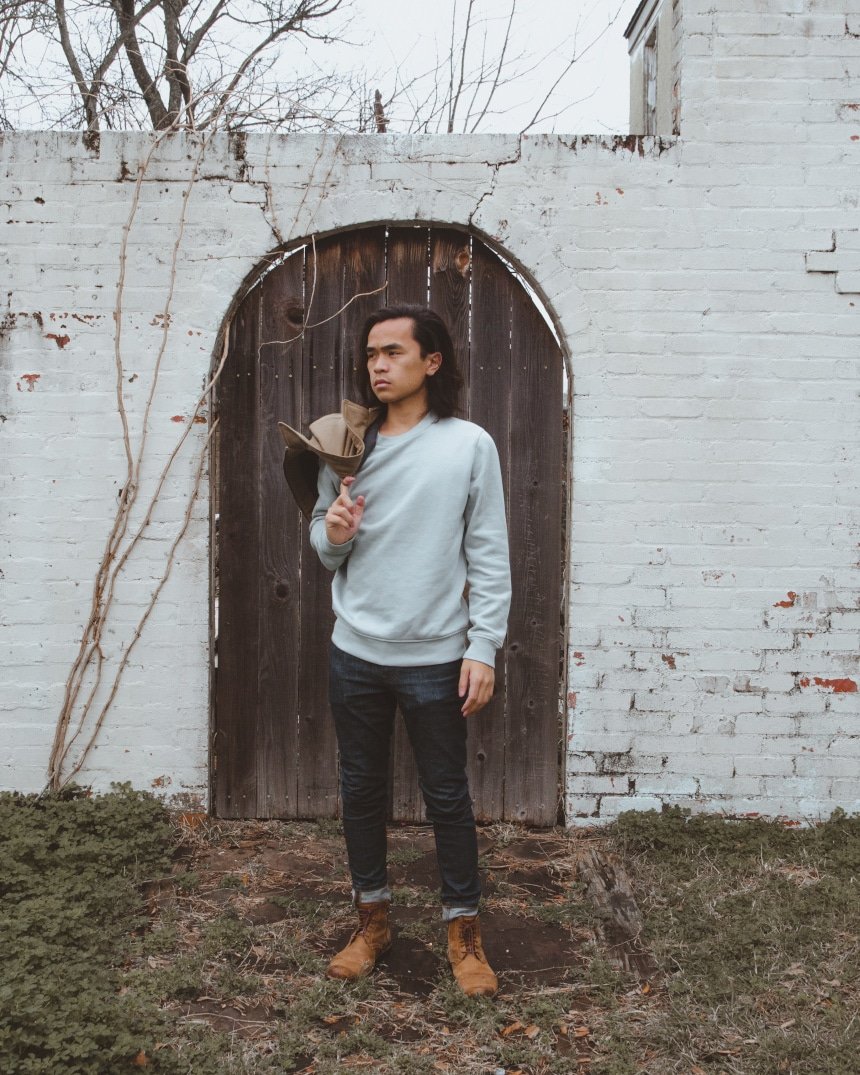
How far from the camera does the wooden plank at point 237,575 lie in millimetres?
3441

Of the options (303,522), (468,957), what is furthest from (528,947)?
(303,522)

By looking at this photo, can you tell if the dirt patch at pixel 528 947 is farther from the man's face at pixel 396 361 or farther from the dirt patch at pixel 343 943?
the man's face at pixel 396 361

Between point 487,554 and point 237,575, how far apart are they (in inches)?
55.7

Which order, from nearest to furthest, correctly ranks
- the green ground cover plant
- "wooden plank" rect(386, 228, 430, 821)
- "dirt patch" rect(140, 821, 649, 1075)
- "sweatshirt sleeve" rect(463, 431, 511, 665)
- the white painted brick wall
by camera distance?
the green ground cover plant, "dirt patch" rect(140, 821, 649, 1075), "sweatshirt sleeve" rect(463, 431, 511, 665), the white painted brick wall, "wooden plank" rect(386, 228, 430, 821)

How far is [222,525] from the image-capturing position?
3.46m

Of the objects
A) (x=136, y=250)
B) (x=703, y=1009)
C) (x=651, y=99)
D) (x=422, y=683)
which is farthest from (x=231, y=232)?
(x=703, y=1009)

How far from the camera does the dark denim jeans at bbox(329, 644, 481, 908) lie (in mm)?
2352

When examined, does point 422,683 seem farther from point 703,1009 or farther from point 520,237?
point 520,237

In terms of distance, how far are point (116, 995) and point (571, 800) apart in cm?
175

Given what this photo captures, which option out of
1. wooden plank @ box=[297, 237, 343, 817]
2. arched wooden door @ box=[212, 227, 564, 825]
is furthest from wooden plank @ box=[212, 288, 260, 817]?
wooden plank @ box=[297, 237, 343, 817]

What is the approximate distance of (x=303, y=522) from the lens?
11.3 ft

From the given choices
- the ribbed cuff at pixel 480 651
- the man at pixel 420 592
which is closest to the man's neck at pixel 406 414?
the man at pixel 420 592

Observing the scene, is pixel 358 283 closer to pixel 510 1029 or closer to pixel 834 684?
pixel 834 684

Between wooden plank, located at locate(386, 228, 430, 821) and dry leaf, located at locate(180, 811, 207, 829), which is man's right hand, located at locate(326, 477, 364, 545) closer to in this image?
wooden plank, located at locate(386, 228, 430, 821)
